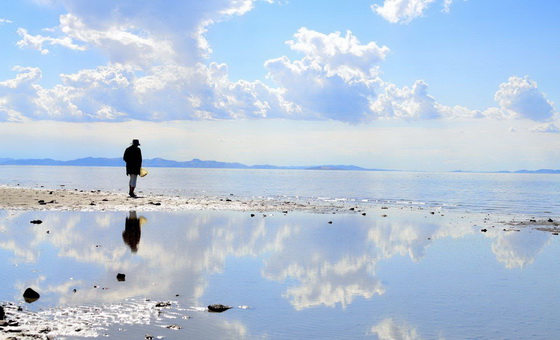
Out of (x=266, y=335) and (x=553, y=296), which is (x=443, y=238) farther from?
(x=266, y=335)

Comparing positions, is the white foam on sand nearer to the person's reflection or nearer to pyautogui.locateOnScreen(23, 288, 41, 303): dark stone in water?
pyautogui.locateOnScreen(23, 288, 41, 303): dark stone in water

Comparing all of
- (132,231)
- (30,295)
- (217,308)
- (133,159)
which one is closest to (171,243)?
(132,231)

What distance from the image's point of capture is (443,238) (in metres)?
23.7

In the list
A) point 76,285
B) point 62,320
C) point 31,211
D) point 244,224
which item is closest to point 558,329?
point 62,320

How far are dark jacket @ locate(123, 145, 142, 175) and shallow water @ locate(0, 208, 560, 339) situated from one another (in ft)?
48.8

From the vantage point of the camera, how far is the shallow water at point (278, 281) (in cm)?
976

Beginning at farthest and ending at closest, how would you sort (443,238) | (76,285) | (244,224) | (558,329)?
(244,224), (443,238), (76,285), (558,329)

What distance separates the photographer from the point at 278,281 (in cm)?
1350

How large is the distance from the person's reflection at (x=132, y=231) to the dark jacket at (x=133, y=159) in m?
10.4

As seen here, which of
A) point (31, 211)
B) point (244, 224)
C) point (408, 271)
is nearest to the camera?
point (408, 271)

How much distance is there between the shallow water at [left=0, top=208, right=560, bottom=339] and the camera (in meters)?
9.76

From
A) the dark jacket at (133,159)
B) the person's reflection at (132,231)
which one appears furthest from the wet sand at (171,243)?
the dark jacket at (133,159)

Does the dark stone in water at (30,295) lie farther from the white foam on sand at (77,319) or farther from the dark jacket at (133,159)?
the dark jacket at (133,159)

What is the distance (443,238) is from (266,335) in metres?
16.4
